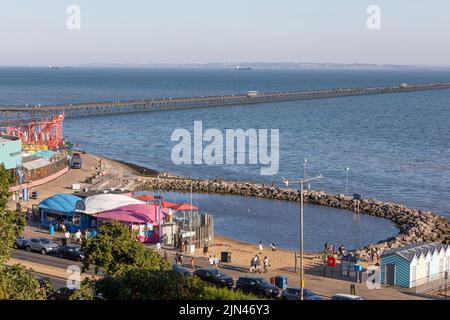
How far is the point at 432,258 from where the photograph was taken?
27656 millimetres

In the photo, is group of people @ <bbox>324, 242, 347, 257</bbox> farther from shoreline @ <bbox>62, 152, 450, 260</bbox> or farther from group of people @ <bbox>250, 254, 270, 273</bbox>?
group of people @ <bbox>250, 254, 270, 273</bbox>

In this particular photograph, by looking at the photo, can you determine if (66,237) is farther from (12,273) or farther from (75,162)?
(75,162)

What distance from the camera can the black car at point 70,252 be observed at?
92.4 ft

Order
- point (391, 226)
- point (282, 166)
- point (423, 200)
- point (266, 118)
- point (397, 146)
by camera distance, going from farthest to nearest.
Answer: point (266, 118)
point (397, 146)
point (282, 166)
point (423, 200)
point (391, 226)

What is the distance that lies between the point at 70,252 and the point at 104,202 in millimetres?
7482

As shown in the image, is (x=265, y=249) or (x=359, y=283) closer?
(x=359, y=283)

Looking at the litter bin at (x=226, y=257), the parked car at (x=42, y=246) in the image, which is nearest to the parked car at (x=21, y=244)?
the parked car at (x=42, y=246)

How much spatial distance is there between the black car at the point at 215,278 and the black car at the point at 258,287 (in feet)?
1.69

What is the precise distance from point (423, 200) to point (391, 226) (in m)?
9.04

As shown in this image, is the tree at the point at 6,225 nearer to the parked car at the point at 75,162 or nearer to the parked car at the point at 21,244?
the parked car at the point at 21,244

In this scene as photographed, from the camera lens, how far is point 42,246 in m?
29.4
